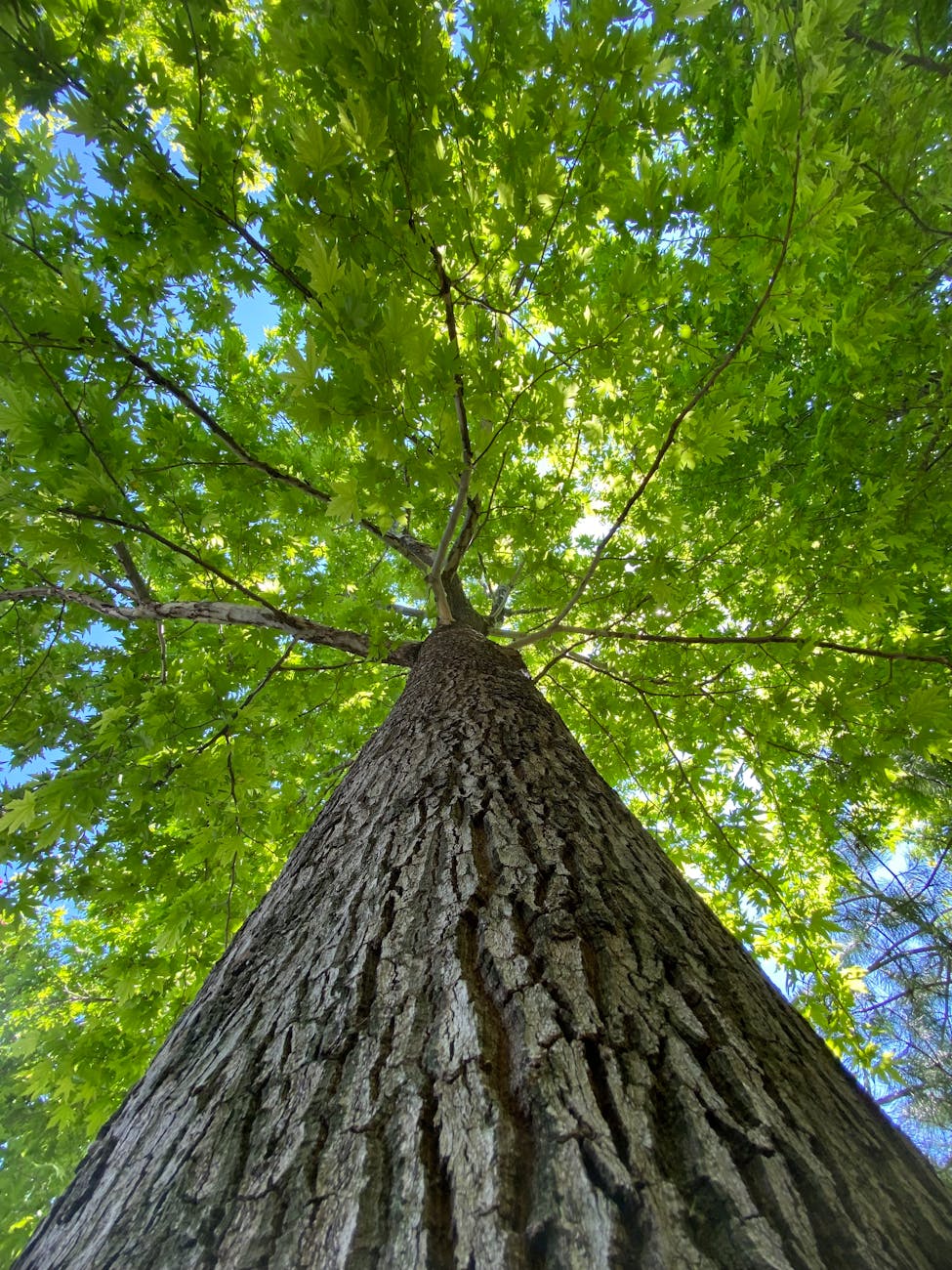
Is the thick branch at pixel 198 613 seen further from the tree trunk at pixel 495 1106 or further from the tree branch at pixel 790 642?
the tree trunk at pixel 495 1106

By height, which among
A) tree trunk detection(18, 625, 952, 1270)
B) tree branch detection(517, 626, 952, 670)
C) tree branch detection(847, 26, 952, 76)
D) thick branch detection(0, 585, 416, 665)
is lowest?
tree trunk detection(18, 625, 952, 1270)

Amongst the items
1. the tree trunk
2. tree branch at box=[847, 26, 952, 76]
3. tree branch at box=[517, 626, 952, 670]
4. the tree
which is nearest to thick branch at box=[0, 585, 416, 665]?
the tree

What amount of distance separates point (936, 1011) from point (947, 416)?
133 inches

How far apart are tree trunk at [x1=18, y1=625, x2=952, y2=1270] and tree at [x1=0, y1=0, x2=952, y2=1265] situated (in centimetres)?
2

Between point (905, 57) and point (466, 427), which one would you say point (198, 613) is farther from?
point (905, 57)

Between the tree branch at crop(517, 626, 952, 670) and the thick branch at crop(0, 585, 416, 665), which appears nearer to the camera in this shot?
the tree branch at crop(517, 626, 952, 670)

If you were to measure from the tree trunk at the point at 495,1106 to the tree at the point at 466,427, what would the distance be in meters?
0.02

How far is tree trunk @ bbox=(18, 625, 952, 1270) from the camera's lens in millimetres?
518

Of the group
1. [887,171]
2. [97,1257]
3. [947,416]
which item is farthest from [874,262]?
[97,1257]

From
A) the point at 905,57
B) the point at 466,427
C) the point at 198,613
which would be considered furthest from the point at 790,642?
the point at 198,613

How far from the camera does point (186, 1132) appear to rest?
2.30 ft

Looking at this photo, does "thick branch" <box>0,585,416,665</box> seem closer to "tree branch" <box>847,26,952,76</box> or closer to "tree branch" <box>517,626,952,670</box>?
"tree branch" <box>517,626,952,670</box>

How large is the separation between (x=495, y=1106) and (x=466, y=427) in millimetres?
1844

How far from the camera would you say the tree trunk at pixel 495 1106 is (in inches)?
20.4
